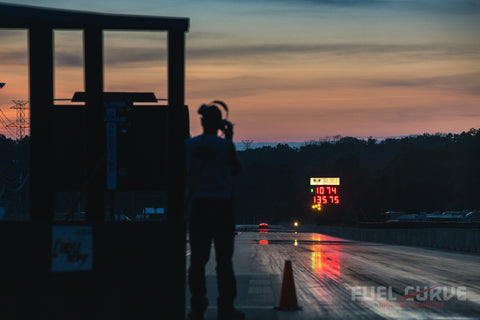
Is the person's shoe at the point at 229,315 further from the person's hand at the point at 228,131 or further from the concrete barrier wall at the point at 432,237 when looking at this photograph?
the concrete barrier wall at the point at 432,237

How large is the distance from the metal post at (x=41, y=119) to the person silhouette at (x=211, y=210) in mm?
1698

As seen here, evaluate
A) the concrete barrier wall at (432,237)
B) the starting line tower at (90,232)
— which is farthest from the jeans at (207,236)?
the concrete barrier wall at (432,237)

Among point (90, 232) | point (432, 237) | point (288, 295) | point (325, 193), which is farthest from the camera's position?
point (325, 193)

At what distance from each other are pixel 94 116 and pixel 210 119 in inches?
56.7

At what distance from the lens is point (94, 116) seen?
8602 mm

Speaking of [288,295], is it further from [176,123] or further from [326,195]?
[326,195]

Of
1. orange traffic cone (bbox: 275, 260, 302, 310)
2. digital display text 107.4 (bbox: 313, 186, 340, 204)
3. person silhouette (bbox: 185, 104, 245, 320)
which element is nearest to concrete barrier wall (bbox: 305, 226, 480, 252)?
digital display text 107.4 (bbox: 313, 186, 340, 204)

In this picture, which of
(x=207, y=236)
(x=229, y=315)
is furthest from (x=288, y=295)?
(x=207, y=236)

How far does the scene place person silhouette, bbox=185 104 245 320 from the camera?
8.01m

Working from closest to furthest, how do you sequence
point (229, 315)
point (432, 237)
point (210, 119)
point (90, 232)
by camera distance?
point (90, 232) < point (229, 315) < point (210, 119) < point (432, 237)

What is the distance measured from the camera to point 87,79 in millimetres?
8539

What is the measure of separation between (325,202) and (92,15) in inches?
3393

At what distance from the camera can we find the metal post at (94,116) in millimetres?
8539

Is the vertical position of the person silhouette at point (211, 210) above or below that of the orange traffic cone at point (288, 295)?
above
